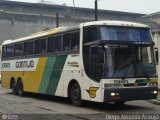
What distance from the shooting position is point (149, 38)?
17.3 metres

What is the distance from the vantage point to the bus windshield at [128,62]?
52.7ft

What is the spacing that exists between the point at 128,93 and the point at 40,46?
7.36m

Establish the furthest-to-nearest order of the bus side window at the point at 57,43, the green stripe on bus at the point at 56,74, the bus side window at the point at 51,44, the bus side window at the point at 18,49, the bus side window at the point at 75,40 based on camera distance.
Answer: the bus side window at the point at 18,49 < the bus side window at the point at 51,44 < the bus side window at the point at 57,43 < the green stripe on bus at the point at 56,74 < the bus side window at the point at 75,40

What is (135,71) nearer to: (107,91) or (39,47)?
(107,91)

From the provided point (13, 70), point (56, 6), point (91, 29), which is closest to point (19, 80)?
point (13, 70)

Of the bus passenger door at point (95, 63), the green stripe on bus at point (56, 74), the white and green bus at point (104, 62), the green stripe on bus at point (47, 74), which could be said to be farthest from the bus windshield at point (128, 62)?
the green stripe on bus at point (47, 74)

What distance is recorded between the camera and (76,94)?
18.2 metres

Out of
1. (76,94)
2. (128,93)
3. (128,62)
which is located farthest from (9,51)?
(128,93)

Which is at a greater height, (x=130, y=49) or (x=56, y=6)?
(x=56, y=6)

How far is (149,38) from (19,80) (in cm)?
1064

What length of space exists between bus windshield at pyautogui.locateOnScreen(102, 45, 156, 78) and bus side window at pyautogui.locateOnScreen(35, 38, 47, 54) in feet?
19.9

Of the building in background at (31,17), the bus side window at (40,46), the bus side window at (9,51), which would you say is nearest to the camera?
the bus side window at (40,46)

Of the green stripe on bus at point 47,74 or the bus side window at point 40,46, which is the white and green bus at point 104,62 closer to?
the green stripe on bus at point 47,74

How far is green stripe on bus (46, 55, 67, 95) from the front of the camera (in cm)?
1957
